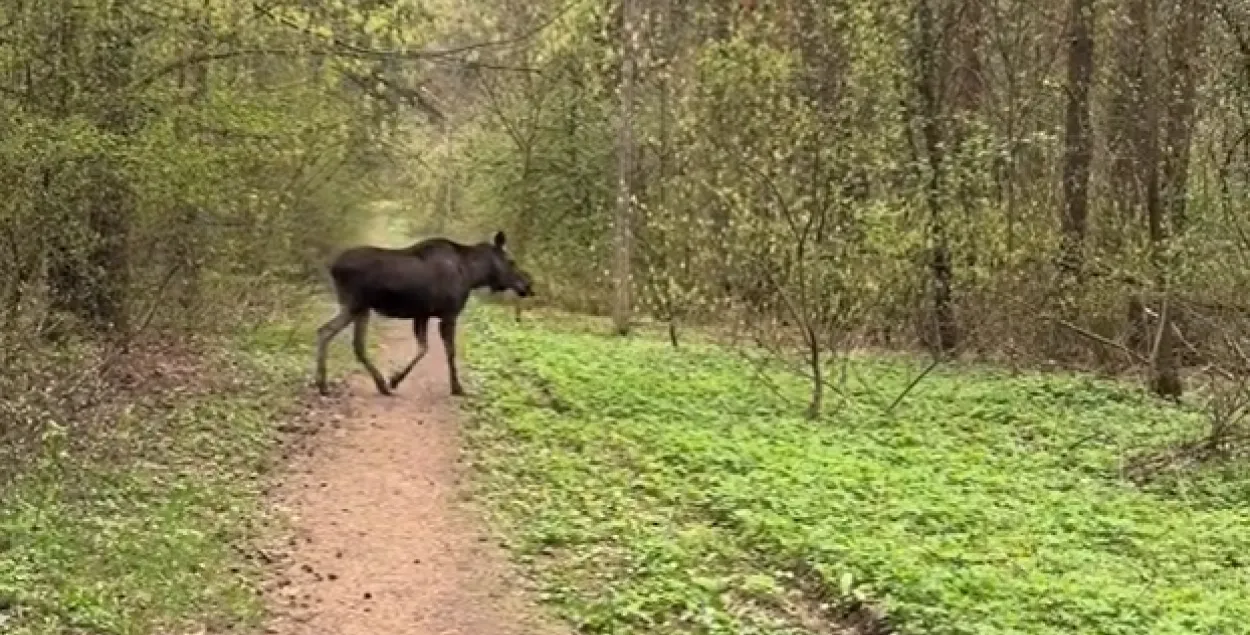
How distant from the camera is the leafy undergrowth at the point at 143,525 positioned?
8.35 m

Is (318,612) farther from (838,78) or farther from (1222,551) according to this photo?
(838,78)

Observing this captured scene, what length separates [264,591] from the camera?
921cm

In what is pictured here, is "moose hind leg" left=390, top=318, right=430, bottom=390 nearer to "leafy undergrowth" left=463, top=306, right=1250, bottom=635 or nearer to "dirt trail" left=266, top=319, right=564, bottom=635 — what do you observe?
"leafy undergrowth" left=463, top=306, right=1250, bottom=635

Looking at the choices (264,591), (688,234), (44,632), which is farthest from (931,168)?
(44,632)

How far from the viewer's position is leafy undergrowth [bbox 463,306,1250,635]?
8852mm

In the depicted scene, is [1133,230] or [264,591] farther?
[1133,230]

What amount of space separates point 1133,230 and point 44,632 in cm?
1784

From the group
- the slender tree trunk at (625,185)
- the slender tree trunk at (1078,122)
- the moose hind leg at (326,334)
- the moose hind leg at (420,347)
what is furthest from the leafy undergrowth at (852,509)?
the slender tree trunk at (625,185)

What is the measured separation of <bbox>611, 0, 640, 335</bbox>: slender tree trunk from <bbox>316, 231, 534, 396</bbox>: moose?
25.8 ft

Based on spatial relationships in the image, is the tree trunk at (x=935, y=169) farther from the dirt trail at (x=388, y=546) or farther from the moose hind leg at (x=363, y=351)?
the dirt trail at (x=388, y=546)

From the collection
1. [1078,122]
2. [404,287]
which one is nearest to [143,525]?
[404,287]

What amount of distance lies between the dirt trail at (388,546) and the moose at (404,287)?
162 centimetres

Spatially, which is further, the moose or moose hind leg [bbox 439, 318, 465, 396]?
moose hind leg [bbox 439, 318, 465, 396]

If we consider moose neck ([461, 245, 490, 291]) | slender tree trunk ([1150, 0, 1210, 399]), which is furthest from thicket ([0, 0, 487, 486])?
slender tree trunk ([1150, 0, 1210, 399])
